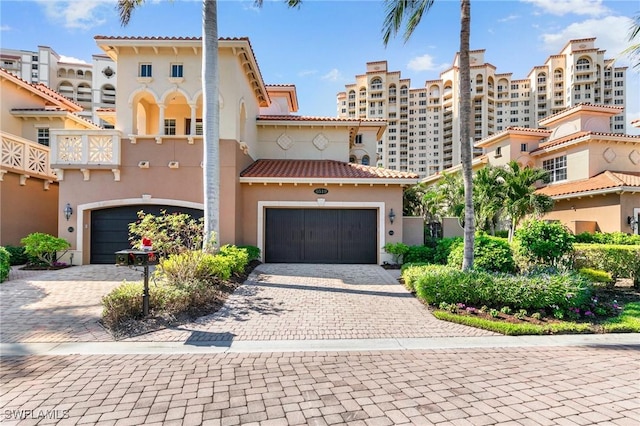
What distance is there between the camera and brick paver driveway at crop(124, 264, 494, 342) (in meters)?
5.92

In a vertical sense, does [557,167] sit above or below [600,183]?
above

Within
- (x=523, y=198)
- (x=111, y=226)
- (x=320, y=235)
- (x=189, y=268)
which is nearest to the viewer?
(x=189, y=268)

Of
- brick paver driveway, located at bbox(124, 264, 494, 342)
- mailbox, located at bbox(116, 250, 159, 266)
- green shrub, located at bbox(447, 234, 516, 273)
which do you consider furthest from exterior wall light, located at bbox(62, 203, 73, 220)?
green shrub, located at bbox(447, 234, 516, 273)

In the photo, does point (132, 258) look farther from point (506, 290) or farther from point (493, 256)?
point (493, 256)

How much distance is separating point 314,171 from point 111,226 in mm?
9112

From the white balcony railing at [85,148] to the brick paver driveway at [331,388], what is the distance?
973cm

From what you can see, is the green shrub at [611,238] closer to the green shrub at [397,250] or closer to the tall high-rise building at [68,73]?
the green shrub at [397,250]

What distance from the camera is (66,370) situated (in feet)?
14.4

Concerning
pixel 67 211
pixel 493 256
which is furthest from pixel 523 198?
pixel 67 211

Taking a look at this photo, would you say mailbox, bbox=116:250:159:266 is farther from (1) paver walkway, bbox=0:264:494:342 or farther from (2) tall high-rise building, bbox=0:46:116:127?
(2) tall high-rise building, bbox=0:46:116:127

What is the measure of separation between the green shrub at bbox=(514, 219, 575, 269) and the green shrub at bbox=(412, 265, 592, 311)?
1.26 metres

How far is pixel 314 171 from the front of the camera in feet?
46.5

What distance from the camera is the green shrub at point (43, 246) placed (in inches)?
445

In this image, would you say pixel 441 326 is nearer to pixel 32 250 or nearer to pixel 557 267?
pixel 557 267
